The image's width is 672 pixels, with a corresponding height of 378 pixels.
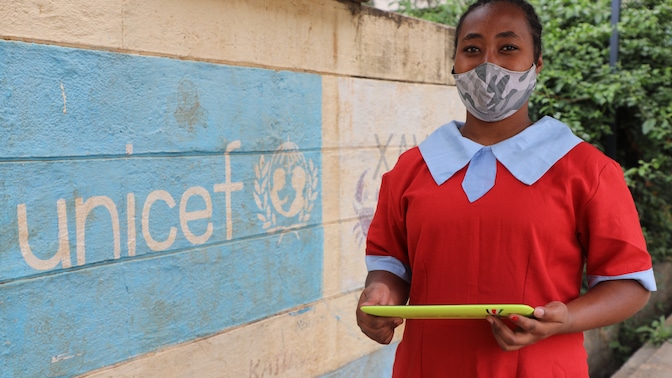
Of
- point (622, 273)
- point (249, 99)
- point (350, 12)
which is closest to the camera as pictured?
point (622, 273)

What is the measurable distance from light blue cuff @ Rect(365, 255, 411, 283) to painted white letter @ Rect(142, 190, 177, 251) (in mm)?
890

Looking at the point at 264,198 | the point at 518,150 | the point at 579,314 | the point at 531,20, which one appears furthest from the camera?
the point at 264,198

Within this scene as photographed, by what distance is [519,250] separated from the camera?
4.86 ft

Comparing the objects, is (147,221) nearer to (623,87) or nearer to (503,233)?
(503,233)

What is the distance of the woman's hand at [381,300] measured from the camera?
1.55 meters

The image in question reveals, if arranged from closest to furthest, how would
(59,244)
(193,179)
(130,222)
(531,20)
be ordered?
(531,20) < (59,244) < (130,222) < (193,179)

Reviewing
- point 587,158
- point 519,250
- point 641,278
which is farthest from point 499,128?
point 641,278

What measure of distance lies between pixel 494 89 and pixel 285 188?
4.39ft

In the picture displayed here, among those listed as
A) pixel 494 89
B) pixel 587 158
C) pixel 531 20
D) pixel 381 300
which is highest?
pixel 531 20

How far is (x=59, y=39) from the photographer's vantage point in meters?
1.99

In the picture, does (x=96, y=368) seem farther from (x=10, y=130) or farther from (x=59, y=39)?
(x=59, y=39)

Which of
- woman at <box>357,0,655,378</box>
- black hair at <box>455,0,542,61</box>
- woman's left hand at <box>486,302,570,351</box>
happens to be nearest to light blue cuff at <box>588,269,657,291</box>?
woman at <box>357,0,655,378</box>

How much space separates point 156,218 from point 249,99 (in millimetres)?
639

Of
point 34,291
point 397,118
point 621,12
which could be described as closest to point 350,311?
point 397,118
